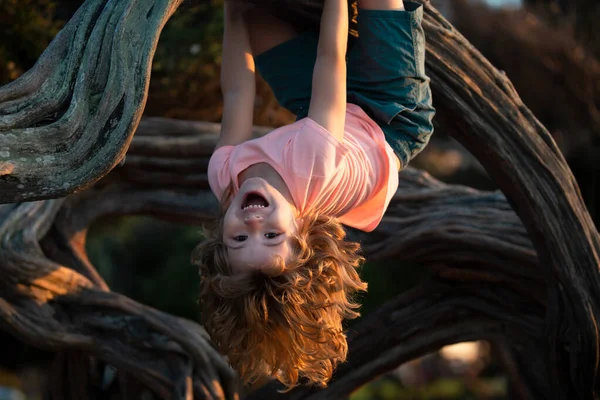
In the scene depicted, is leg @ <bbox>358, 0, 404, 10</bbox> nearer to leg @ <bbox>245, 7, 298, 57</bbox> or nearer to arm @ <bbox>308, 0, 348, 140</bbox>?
arm @ <bbox>308, 0, 348, 140</bbox>

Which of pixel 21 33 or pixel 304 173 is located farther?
pixel 21 33

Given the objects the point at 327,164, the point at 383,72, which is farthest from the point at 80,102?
the point at 383,72

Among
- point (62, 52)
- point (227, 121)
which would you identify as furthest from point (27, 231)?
point (62, 52)

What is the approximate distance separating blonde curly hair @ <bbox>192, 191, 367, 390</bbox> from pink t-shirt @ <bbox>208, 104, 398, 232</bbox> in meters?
0.10

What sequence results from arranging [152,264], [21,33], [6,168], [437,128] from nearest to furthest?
[6,168], [21,33], [437,128], [152,264]

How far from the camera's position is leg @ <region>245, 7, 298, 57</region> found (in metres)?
3.31

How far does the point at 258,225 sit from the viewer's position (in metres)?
2.91

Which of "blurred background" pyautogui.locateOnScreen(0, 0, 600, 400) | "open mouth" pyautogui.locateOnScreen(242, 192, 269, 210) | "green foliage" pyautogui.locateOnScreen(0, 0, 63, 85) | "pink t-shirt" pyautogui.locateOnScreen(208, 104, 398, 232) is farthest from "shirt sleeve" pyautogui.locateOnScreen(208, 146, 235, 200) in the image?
"blurred background" pyautogui.locateOnScreen(0, 0, 600, 400)

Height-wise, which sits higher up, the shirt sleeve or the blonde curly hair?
the shirt sleeve

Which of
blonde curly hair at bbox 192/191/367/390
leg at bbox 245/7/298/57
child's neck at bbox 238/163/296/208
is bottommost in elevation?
blonde curly hair at bbox 192/191/367/390

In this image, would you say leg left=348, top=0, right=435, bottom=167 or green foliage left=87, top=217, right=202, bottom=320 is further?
green foliage left=87, top=217, right=202, bottom=320

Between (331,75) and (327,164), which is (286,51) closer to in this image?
(331,75)

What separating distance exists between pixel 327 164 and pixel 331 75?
28cm

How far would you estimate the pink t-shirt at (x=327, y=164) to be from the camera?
9.56 ft
